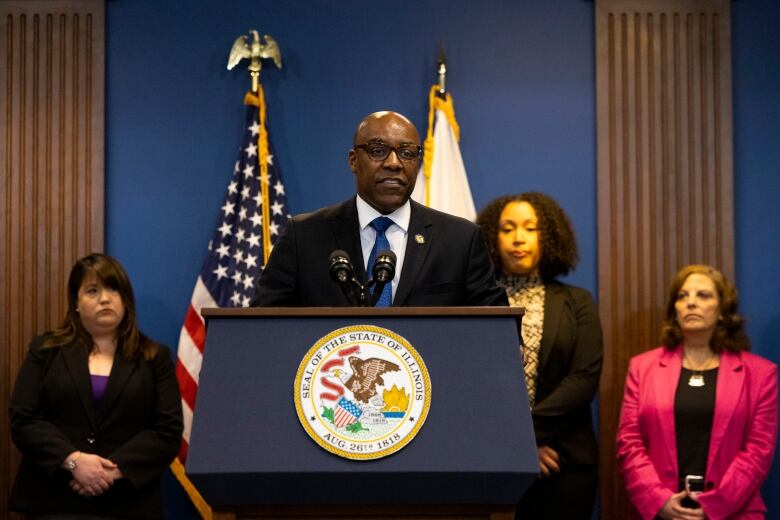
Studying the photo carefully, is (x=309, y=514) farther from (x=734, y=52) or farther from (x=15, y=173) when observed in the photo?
(x=734, y=52)

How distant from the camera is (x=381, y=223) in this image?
107 inches

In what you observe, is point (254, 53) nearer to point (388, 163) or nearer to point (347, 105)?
point (347, 105)

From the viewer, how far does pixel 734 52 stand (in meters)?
5.10

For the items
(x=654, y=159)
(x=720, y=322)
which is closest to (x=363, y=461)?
(x=720, y=322)

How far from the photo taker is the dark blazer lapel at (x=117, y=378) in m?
3.92

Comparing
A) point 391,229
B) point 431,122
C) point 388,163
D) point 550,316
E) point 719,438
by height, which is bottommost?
point 719,438

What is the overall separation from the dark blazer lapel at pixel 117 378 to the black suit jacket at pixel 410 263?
146 centimetres

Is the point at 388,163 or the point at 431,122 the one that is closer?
the point at 388,163

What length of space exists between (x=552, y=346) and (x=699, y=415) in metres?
0.63

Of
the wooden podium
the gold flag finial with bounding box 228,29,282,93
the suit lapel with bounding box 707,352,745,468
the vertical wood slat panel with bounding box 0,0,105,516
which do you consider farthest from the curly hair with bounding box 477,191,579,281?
the wooden podium

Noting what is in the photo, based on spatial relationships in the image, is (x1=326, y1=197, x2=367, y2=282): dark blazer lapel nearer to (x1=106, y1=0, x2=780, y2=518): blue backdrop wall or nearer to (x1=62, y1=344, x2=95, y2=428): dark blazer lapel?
(x1=62, y1=344, x2=95, y2=428): dark blazer lapel

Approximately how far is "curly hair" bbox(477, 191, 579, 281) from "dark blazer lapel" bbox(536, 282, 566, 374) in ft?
0.28

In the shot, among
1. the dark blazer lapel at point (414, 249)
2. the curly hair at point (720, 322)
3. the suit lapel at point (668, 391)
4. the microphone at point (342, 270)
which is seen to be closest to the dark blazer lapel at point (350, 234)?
the dark blazer lapel at point (414, 249)

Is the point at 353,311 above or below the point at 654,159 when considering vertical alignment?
below
